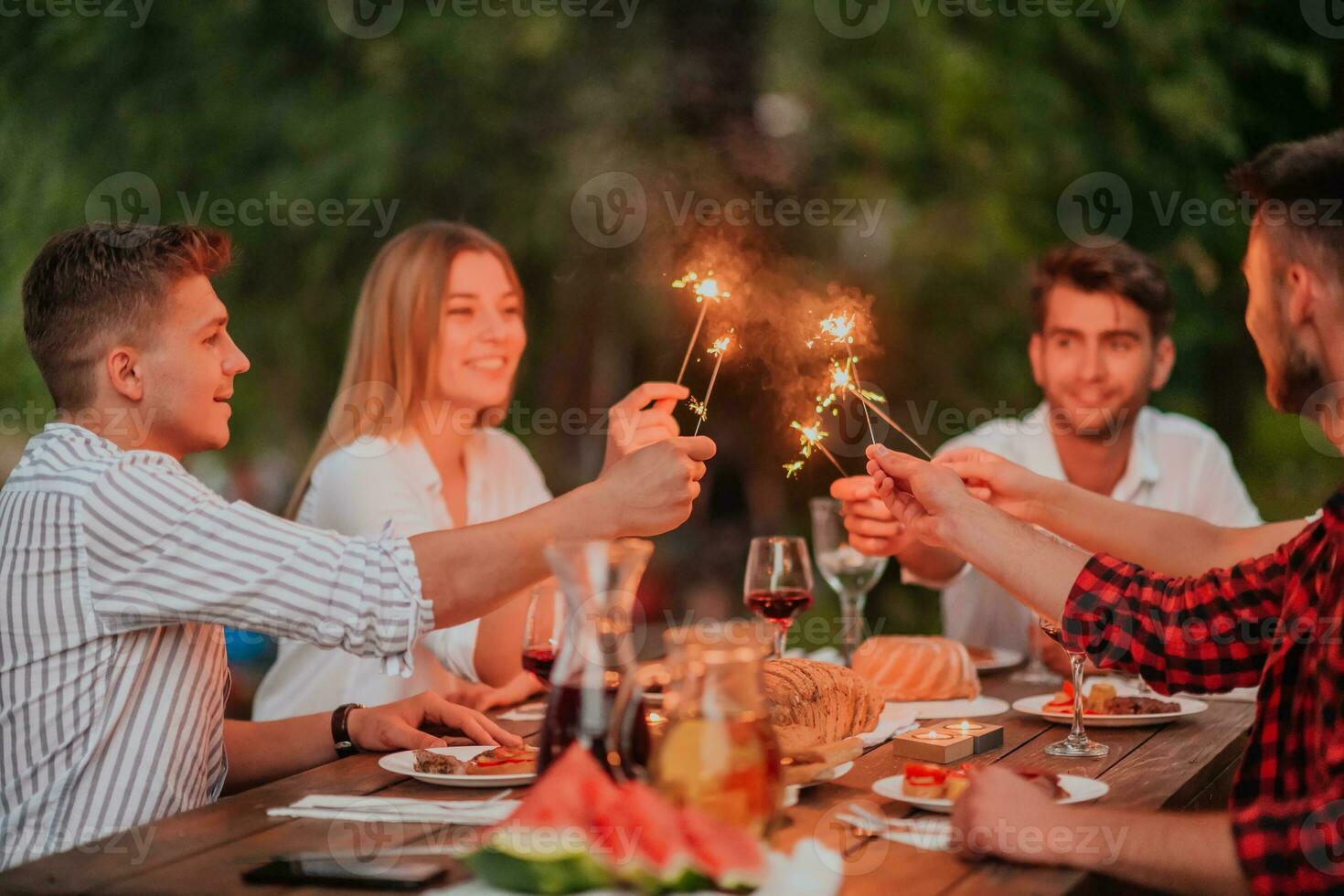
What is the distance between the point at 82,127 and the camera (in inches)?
220

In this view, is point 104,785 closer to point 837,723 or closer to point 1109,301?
point 837,723

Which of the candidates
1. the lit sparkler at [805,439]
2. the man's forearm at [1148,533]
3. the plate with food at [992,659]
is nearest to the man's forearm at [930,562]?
the plate with food at [992,659]

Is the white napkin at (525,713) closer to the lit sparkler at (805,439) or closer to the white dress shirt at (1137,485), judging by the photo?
the lit sparkler at (805,439)

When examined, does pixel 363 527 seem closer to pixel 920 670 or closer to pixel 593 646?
pixel 920 670

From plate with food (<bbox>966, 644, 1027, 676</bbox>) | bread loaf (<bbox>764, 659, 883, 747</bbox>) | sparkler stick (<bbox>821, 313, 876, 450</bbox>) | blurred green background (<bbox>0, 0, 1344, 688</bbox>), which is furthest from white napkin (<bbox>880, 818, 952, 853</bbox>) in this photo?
blurred green background (<bbox>0, 0, 1344, 688</bbox>)

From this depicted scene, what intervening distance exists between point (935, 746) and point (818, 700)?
0.22 metres

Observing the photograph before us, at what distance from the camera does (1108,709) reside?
9.16 feet

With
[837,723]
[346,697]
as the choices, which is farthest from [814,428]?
[346,697]

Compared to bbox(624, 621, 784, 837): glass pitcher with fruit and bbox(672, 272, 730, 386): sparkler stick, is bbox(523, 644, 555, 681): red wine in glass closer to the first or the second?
bbox(672, 272, 730, 386): sparkler stick

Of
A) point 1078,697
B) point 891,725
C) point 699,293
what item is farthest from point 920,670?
point 699,293

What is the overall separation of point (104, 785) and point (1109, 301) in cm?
326

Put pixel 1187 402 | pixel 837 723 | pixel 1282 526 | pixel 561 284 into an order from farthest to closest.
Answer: pixel 561 284 → pixel 1187 402 → pixel 1282 526 → pixel 837 723

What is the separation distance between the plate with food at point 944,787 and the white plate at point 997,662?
1.32 m

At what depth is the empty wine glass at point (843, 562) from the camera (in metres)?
3.33
